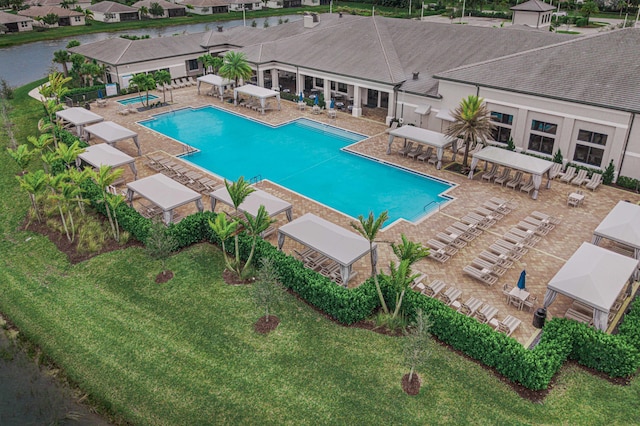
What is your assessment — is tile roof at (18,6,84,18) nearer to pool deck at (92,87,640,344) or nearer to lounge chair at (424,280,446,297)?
pool deck at (92,87,640,344)

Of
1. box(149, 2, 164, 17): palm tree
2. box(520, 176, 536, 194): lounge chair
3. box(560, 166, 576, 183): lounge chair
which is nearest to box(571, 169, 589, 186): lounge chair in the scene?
box(560, 166, 576, 183): lounge chair

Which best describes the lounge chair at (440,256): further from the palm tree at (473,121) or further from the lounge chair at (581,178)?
the lounge chair at (581,178)

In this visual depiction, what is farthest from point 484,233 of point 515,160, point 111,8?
point 111,8

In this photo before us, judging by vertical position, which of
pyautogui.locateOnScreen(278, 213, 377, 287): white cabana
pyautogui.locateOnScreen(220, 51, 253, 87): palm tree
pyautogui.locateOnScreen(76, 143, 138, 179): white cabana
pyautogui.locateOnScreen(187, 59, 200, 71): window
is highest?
pyautogui.locateOnScreen(220, 51, 253, 87): palm tree

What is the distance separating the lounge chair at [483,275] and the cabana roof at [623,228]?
5.41 meters

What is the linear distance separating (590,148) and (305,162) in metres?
18.0

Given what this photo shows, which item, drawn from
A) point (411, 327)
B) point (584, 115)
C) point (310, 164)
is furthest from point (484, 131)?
point (411, 327)

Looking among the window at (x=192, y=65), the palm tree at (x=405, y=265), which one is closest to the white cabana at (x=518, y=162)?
the palm tree at (x=405, y=265)

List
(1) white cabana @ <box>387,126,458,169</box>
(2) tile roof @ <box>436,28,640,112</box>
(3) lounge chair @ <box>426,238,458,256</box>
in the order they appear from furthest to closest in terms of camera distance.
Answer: (1) white cabana @ <box>387,126,458,169</box> → (2) tile roof @ <box>436,28,640,112</box> → (3) lounge chair @ <box>426,238,458,256</box>

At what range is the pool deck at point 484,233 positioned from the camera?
2050 cm

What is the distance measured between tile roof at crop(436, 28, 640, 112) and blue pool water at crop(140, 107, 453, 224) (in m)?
8.45

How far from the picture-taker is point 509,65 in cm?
3291

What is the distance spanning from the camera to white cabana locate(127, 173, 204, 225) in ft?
79.9

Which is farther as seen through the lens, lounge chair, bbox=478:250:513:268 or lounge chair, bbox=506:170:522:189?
lounge chair, bbox=506:170:522:189
